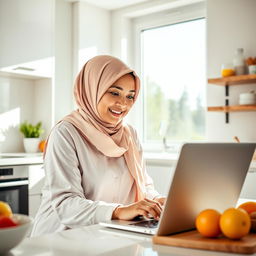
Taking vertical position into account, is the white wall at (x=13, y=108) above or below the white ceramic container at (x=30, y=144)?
above

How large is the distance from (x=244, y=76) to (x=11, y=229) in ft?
8.99

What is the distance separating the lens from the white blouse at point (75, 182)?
4.99 ft

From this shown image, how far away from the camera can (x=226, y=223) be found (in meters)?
0.98

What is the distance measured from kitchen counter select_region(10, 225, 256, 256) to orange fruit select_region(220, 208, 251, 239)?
0.18 feet

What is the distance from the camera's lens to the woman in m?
1.56

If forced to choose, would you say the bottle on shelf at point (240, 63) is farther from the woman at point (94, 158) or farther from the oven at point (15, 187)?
the oven at point (15, 187)

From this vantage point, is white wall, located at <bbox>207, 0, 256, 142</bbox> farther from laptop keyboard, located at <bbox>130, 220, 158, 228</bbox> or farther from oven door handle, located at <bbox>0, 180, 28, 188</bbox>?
laptop keyboard, located at <bbox>130, 220, 158, 228</bbox>

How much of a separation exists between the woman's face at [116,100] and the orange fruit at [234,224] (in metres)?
1.00

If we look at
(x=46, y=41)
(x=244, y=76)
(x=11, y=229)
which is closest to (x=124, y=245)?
(x=11, y=229)

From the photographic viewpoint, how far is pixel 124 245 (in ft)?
3.41

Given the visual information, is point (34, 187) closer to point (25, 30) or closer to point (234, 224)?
point (25, 30)

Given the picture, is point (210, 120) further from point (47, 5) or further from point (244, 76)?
point (47, 5)

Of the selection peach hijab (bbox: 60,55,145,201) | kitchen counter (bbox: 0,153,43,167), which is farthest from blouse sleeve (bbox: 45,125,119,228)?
kitchen counter (bbox: 0,153,43,167)

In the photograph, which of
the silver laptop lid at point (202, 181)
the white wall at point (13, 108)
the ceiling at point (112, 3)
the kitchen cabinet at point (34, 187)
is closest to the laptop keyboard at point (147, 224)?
the silver laptop lid at point (202, 181)
